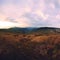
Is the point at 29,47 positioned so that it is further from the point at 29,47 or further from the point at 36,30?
the point at 36,30

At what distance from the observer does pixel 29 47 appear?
7.56 metres

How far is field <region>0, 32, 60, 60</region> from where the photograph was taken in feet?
24.0

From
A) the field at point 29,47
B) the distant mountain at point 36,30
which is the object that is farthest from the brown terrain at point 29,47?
the distant mountain at point 36,30

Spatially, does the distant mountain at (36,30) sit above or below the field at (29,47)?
above

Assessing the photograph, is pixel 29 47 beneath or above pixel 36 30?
beneath

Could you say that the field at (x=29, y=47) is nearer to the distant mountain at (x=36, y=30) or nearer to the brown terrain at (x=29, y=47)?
the brown terrain at (x=29, y=47)

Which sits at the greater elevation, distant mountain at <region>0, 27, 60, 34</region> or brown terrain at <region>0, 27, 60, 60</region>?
distant mountain at <region>0, 27, 60, 34</region>

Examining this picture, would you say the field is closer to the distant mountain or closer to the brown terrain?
the brown terrain

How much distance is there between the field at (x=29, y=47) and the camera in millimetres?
7320

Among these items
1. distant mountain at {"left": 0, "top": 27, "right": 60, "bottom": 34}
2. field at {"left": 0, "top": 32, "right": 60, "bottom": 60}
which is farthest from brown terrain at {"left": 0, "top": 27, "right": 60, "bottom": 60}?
distant mountain at {"left": 0, "top": 27, "right": 60, "bottom": 34}

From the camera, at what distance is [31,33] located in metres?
8.20

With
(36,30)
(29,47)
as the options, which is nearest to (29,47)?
(29,47)

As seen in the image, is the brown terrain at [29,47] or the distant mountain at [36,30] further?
the distant mountain at [36,30]

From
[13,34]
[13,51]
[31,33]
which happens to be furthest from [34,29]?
[13,51]
